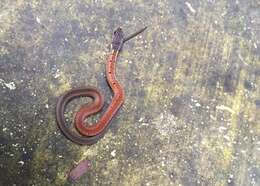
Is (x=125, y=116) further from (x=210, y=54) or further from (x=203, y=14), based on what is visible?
(x=203, y=14)

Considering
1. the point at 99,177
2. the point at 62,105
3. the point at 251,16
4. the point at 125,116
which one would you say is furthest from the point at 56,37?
the point at 251,16

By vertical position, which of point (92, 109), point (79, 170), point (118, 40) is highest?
point (118, 40)

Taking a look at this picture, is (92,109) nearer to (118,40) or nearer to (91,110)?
(91,110)

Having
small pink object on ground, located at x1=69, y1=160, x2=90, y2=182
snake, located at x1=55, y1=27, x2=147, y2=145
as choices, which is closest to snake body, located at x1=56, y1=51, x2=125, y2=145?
snake, located at x1=55, y1=27, x2=147, y2=145

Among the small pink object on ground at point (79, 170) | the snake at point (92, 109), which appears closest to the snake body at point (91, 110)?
the snake at point (92, 109)

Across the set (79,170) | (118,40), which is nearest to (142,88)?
(118,40)

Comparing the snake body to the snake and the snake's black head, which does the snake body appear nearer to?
the snake
